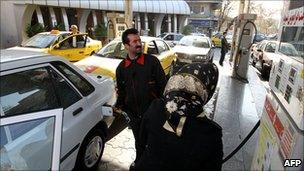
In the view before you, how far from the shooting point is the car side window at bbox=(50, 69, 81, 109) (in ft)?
10.5

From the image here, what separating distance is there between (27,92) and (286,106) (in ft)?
7.27

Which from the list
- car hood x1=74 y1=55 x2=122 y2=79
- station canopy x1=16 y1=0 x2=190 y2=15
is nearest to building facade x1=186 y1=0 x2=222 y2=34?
station canopy x1=16 y1=0 x2=190 y2=15

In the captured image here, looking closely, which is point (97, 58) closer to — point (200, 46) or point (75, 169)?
point (75, 169)

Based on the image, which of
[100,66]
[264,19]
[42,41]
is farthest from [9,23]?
[264,19]

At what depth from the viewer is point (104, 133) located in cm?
416

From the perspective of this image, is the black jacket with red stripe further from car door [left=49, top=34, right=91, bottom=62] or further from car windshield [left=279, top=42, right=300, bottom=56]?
car door [left=49, top=34, right=91, bottom=62]

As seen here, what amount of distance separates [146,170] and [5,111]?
1.33 m

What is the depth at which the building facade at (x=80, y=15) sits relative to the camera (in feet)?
69.9

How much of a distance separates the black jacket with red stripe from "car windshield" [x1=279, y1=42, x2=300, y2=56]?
148 cm

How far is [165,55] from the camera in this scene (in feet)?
31.0

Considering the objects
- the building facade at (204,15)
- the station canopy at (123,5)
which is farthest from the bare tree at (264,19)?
the station canopy at (123,5)

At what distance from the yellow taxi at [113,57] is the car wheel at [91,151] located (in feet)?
9.29

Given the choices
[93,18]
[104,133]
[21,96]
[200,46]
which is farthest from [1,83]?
[93,18]

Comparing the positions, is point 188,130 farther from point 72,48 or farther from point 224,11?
point 224,11
